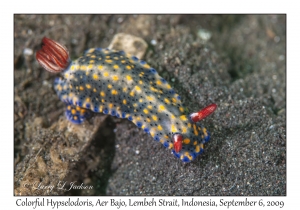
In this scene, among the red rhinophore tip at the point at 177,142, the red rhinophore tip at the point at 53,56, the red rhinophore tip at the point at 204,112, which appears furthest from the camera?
the red rhinophore tip at the point at 53,56

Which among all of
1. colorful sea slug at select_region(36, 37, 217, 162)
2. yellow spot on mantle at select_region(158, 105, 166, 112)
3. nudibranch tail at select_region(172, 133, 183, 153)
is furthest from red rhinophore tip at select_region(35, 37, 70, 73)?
nudibranch tail at select_region(172, 133, 183, 153)

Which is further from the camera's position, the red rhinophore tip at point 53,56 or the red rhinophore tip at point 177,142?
the red rhinophore tip at point 53,56

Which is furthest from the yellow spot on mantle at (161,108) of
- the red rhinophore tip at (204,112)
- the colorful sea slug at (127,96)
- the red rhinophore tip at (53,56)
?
the red rhinophore tip at (53,56)

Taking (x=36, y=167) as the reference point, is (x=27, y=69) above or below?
above

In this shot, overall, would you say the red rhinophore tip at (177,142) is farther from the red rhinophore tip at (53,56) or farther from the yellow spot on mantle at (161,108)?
the red rhinophore tip at (53,56)


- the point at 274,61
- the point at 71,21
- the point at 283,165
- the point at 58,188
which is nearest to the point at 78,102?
the point at 58,188

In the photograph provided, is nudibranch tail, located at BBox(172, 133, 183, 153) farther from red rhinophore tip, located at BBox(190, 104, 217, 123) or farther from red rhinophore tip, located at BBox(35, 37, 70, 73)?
red rhinophore tip, located at BBox(35, 37, 70, 73)
